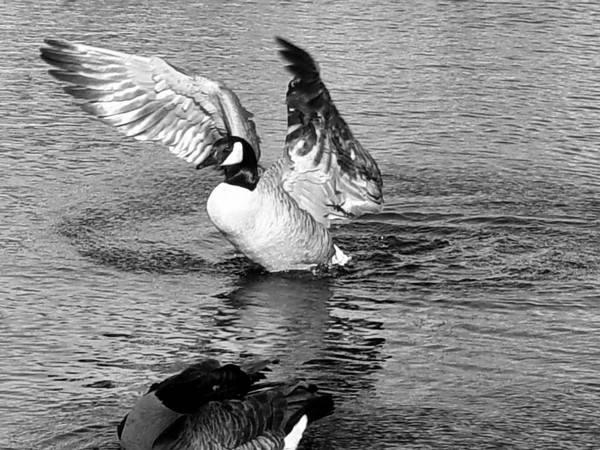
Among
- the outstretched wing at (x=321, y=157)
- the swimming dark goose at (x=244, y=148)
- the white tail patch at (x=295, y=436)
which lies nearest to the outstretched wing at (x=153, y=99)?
the swimming dark goose at (x=244, y=148)

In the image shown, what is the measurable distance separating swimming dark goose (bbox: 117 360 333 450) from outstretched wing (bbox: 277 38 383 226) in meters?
2.46

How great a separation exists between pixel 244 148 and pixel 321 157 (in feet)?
1.65

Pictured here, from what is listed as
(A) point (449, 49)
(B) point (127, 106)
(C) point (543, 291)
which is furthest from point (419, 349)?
(A) point (449, 49)

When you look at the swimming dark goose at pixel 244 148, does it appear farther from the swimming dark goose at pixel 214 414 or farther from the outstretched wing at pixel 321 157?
the swimming dark goose at pixel 214 414

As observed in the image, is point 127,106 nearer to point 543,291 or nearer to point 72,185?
point 72,185

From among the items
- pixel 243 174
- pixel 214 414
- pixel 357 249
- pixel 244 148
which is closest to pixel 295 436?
pixel 214 414

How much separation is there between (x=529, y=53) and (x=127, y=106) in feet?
19.0

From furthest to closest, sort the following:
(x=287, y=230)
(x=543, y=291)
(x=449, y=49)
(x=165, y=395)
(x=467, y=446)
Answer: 1. (x=449, y=49)
2. (x=287, y=230)
3. (x=543, y=291)
4. (x=467, y=446)
5. (x=165, y=395)

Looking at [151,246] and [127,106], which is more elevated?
[127,106]

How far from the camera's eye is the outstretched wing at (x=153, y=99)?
9234mm

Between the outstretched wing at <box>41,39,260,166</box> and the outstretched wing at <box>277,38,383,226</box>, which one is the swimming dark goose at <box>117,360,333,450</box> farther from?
the outstretched wing at <box>41,39,260,166</box>

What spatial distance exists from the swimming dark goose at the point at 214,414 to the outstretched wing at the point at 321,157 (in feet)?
8.06

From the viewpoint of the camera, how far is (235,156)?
352 inches

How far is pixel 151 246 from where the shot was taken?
9.06 meters
